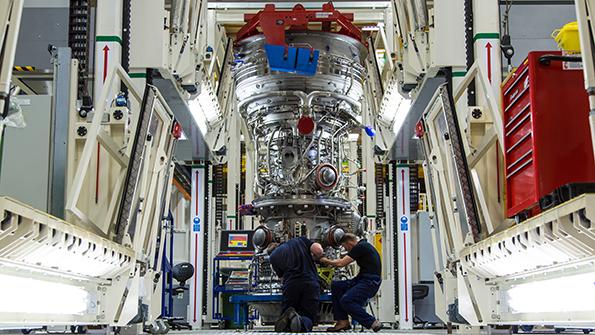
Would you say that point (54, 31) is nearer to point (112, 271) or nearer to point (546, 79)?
point (112, 271)

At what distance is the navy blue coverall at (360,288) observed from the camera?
30.0 feet

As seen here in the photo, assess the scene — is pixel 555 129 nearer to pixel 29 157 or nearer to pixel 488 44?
pixel 488 44

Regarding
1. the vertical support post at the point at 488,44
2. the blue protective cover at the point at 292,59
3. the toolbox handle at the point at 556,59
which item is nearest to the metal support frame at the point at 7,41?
the toolbox handle at the point at 556,59

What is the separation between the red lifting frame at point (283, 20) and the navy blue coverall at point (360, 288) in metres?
A: 2.99

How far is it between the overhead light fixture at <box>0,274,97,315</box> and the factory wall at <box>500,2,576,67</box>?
19.1 feet

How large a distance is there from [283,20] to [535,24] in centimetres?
329

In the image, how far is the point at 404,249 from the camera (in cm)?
1108

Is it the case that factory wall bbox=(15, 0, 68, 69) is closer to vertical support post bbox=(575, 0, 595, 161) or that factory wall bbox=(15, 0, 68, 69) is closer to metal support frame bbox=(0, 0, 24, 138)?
A: metal support frame bbox=(0, 0, 24, 138)

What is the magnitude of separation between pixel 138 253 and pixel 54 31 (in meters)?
3.12

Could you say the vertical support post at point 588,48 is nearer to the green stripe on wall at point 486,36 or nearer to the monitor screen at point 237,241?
the green stripe on wall at point 486,36

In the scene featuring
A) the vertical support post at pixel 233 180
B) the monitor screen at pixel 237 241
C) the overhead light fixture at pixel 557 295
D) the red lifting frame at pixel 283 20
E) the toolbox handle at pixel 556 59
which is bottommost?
the overhead light fixture at pixel 557 295

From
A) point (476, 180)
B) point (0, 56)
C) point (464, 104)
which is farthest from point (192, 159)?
point (0, 56)

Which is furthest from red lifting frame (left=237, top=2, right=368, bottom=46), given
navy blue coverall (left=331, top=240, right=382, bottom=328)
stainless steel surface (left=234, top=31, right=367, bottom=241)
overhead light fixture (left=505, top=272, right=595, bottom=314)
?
overhead light fixture (left=505, top=272, right=595, bottom=314)

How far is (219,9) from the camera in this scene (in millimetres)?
11836
